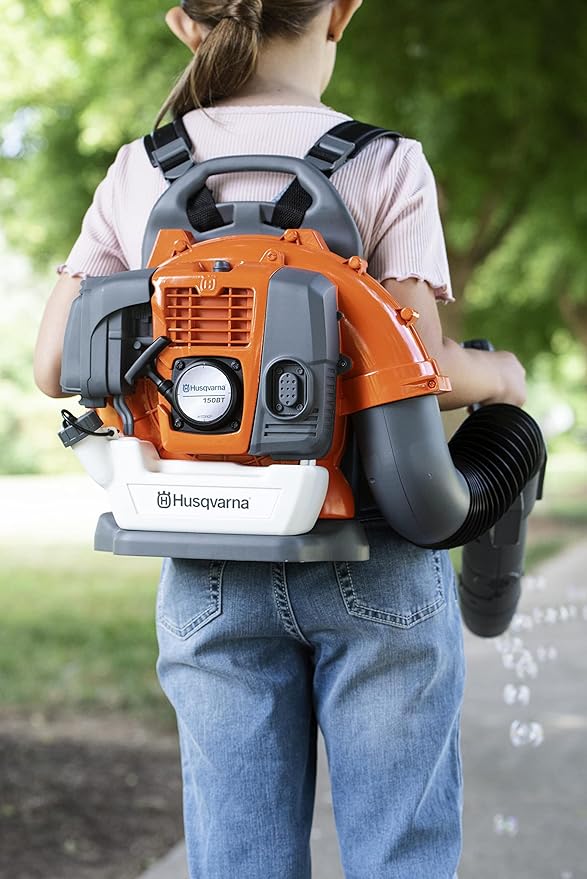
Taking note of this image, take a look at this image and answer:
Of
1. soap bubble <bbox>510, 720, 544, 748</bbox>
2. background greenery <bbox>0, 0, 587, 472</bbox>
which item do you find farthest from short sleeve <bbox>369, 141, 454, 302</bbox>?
background greenery <bbox>0, 0, 587, 472</bbox>

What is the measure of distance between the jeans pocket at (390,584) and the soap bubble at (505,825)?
6.93ft

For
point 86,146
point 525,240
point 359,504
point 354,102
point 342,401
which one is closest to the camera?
point 342,401

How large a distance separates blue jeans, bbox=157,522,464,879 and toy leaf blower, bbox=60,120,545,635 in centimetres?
14

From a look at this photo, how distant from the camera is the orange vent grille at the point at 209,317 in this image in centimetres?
147

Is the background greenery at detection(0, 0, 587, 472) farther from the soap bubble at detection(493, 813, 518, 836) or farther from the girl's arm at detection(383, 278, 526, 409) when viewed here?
the girl's arm at detection(383, 278, 526, 409)

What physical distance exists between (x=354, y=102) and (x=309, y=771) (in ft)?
18.6

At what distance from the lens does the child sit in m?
1.65

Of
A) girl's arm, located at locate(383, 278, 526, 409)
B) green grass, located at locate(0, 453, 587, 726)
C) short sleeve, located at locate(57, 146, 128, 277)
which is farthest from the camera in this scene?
green grass, located at locate(0, 453, 587, 726)

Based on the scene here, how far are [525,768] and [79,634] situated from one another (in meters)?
3.50

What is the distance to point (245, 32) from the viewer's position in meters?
1.67

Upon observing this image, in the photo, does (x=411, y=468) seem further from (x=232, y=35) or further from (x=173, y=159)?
(x=232, y=35)

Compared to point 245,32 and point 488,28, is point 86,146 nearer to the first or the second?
point 488,28

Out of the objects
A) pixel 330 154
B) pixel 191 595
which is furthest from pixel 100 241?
pixel 191 595

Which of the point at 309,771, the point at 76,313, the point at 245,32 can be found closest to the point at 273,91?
the point at 245,32
